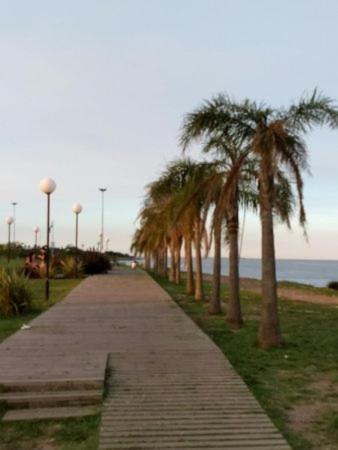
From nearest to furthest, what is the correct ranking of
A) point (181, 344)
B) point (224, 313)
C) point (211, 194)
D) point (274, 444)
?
1. point (274, 444)
2. point (181, 344)
3. point (211, 194)
4. point (224, 313)

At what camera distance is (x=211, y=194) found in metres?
13.9

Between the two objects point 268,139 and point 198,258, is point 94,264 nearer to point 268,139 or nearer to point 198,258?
point 198,258

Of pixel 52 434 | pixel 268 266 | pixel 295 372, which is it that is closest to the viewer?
pixel 52 434

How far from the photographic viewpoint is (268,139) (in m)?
10.1

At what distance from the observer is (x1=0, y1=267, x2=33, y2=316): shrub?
1539 centimetres

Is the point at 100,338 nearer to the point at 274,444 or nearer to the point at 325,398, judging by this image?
the point at 325,398

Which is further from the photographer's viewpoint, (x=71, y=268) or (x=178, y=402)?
(x=71, y=268)

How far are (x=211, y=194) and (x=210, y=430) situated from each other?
28.9 feet

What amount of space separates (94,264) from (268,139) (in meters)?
30.4

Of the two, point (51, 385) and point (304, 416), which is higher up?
point (51, 385)

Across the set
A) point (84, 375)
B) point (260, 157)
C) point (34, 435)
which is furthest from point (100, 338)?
point (34, 435)

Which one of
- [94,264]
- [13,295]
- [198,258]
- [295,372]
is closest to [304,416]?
[295,372]

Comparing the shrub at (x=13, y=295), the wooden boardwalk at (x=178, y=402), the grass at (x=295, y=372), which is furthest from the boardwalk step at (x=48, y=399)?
the shrub at (x=13, y=295)

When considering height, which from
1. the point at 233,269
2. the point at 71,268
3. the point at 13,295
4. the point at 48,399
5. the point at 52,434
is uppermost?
the point at 71,268
